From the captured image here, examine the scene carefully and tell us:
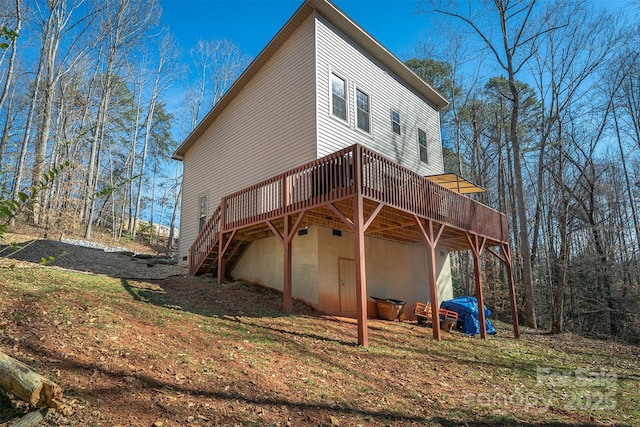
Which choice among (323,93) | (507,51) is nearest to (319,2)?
(323,93)

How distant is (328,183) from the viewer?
329 inches

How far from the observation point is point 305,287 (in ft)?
34.7

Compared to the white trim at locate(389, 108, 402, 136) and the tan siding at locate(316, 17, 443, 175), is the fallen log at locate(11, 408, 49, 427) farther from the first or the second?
the white trim at locate(389, 108, 402, 136)

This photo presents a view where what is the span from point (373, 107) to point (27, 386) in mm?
12099

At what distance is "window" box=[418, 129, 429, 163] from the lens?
51.1 ft

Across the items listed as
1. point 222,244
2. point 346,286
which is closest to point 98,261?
point 222,244

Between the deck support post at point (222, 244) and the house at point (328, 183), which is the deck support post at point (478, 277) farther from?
the deck support post at point (222, 244)

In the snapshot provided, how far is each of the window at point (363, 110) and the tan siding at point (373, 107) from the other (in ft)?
0.72

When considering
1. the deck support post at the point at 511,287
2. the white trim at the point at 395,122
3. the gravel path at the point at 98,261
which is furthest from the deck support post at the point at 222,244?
the deck support post at the point at 511,287

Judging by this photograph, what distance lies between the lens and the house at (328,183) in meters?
8.94

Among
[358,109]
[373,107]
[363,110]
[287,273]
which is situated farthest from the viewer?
[373,107]

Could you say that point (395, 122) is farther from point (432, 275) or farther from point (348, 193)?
point (348, 193)

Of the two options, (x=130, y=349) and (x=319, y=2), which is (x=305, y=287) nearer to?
(x=130, y=349)

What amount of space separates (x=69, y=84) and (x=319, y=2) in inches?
780
